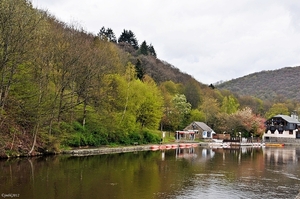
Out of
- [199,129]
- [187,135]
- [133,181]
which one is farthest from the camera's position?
[199,129]

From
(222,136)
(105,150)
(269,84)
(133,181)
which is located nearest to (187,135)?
(222,136)

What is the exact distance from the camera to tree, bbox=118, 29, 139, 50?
4562 inches

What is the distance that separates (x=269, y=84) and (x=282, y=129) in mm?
79866

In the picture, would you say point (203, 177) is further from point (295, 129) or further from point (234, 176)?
point (295, 129)

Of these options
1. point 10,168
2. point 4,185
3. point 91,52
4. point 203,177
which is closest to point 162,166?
point 203,177

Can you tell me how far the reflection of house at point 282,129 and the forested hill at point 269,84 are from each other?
56.7 m

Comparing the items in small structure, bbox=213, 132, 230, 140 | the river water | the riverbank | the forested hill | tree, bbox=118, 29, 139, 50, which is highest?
tree, bbox=118, 29, 139, 50

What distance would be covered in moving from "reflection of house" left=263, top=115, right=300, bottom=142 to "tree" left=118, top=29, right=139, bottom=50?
50692mm

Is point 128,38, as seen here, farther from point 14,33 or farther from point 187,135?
point 14,33

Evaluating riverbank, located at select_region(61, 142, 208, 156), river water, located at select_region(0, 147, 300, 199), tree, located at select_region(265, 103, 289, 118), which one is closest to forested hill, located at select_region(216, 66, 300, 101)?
tree, located at select_region(265, 103, 289, 118)

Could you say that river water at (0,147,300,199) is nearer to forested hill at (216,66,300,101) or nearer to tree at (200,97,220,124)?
tree at (200,97,220,124)

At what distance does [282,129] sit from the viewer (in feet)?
285

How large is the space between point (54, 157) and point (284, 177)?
1846 centimetres

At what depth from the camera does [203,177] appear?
22891mm
